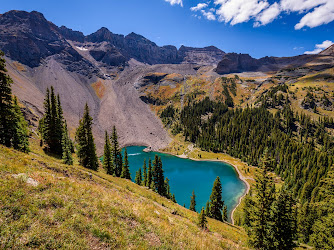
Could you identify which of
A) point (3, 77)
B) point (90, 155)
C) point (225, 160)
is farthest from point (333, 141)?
point (3, 77)

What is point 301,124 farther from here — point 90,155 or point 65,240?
point 65,240

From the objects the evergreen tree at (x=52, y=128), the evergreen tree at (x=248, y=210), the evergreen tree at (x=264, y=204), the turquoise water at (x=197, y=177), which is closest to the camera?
the evergreen tree at (x=264, y=204)

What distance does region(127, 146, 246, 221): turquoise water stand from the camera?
75887 mm

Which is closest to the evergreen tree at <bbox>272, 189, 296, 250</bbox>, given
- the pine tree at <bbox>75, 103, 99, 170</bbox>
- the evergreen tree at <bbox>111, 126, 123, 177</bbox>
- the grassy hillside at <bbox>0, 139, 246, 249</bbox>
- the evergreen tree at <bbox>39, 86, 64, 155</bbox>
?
the grassy hillside at <bbox>0, 139, 246, 249</bbox>

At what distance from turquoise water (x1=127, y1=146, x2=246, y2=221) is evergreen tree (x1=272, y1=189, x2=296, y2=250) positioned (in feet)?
166

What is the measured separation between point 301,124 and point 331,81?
11003cm

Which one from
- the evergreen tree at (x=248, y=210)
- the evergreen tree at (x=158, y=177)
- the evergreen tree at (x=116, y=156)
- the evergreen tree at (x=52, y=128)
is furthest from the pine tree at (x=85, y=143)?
the evergreen tree at (x=248, y=210)

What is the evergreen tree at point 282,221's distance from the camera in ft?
67.8

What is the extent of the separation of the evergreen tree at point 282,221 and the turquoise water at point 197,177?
5047 centimetres

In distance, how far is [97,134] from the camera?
140250mm

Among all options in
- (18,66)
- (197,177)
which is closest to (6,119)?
(197,177)

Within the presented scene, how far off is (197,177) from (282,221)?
79.5m

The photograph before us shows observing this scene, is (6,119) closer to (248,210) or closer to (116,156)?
(116,156)

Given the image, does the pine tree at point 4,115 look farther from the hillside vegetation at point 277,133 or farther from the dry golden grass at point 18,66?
the dry golden grass at point 18,66
